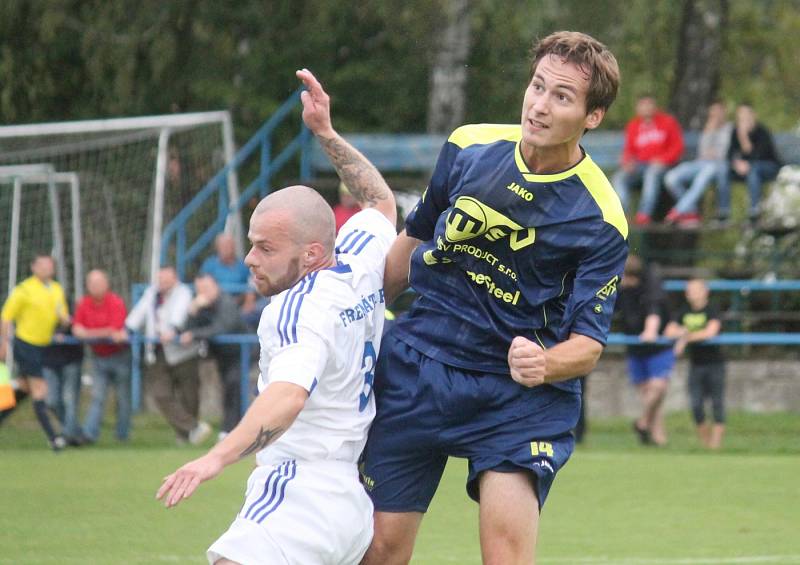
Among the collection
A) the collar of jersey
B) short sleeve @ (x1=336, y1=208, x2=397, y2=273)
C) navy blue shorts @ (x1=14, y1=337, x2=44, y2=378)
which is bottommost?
navy blue shorts @ (x1=14, y1=337, x2=44, y2=378)

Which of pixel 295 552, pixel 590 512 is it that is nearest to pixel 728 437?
pixel 590 512

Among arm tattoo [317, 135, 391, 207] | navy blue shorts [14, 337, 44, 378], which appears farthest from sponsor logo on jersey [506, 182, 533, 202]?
navy blue shorts [14, 337, 44, 378]

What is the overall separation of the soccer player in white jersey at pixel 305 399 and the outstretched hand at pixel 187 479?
0.09m

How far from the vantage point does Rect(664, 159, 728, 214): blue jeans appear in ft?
55.2

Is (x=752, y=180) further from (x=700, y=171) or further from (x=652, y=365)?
(x=652, y=365)

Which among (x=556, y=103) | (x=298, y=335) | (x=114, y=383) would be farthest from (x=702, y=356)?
(x=298, y=335)

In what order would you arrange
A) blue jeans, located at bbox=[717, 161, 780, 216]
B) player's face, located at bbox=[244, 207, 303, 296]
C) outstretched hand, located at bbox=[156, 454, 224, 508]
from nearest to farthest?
outstretched hand, located at bbox=[156, 454, 224, 508] → player's face, located at bbox=[244, 207, 303, 296] → blue jeans, located at bbox=[717, 161, 780, 216]

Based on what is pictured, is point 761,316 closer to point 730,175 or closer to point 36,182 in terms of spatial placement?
point 730,175

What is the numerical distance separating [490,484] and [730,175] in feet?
43.4

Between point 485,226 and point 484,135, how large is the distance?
1.17ft

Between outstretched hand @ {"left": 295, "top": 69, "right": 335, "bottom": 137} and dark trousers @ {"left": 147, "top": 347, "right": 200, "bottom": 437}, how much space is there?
9775mm

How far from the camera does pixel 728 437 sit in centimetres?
1534

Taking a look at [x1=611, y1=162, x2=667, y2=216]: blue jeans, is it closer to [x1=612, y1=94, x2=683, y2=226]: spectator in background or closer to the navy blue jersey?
[x1=612, y1=94, x2=683, y2=226]: spectator in background

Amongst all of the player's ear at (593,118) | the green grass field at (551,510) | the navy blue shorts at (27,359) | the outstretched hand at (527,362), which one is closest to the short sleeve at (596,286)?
the outstretched hand at (527,362)
